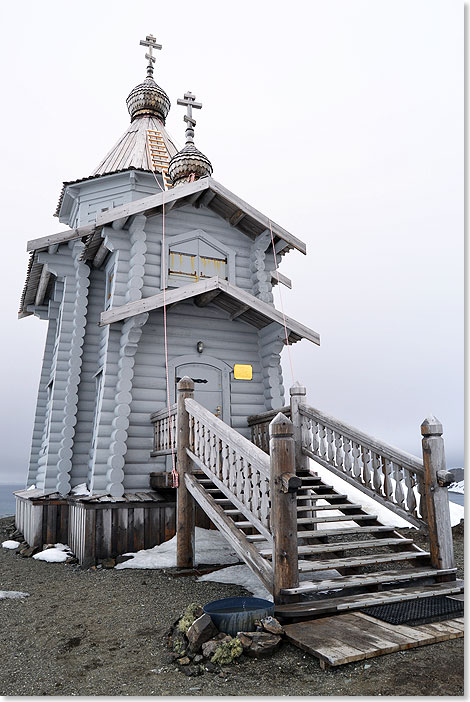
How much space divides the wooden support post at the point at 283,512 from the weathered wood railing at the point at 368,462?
2.33 m

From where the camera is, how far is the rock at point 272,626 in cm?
474

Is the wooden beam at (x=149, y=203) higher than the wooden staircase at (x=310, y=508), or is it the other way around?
the wooden beam at (x=149, y=203)

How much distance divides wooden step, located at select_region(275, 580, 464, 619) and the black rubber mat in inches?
2.1

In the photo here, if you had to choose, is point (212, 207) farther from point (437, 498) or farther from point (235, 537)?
point (437, 498)

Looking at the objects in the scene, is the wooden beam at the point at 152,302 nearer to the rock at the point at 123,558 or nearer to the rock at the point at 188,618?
the rock at the point at 123,558

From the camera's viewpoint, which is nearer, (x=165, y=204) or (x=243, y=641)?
(x=243, y=641)

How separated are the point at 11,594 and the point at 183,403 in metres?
3.95

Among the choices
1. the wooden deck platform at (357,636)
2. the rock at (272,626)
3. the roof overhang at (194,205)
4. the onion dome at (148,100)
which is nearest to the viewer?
the wooden deck platform at (357,636)

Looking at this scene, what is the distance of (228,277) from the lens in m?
12.6

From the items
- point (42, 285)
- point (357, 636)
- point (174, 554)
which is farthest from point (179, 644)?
point (42, 285)

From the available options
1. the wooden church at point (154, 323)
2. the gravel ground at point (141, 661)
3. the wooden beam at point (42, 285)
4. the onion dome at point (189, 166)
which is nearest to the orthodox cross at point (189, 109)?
the wooden church at point (154, 323)

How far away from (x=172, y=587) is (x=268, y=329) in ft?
21.7

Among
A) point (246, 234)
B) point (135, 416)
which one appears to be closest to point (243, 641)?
point (135, 416)

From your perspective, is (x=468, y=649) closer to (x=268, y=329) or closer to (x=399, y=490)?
(x=399, y=490)
